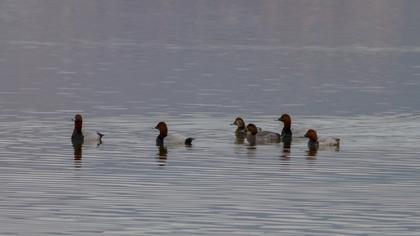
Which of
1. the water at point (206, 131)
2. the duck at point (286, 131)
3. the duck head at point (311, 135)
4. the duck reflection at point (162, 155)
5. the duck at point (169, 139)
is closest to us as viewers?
the water at point (206, 131)

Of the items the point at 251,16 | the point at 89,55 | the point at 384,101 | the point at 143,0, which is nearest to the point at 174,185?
the point at 384,101

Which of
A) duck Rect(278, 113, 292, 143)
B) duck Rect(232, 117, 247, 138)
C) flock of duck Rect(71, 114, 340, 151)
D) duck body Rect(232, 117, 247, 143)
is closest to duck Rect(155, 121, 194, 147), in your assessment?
flock of duck Rect(71, 114, 340, 151)

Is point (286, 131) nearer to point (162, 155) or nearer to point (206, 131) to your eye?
point (206, 131)

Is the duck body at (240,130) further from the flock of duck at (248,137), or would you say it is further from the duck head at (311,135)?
the duck head at (311,135)

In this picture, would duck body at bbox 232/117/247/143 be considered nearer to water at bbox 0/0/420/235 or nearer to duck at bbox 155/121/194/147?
water at bbox 0/0/420/235

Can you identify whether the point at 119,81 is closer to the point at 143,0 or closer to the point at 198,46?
the point at 198,46

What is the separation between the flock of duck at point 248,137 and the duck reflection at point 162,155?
59cm

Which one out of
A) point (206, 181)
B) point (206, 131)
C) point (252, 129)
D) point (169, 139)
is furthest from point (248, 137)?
point (206, 181)

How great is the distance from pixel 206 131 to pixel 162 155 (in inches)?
222

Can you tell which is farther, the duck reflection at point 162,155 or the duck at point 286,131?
the duck at point 286,131

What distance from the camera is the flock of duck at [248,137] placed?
39281mm

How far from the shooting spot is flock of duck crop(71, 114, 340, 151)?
129ft

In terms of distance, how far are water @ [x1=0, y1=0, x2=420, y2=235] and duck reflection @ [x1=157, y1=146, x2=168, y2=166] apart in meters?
0.04

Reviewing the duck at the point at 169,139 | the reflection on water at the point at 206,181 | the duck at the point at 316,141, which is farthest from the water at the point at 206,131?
the duck at the point at 169,139
